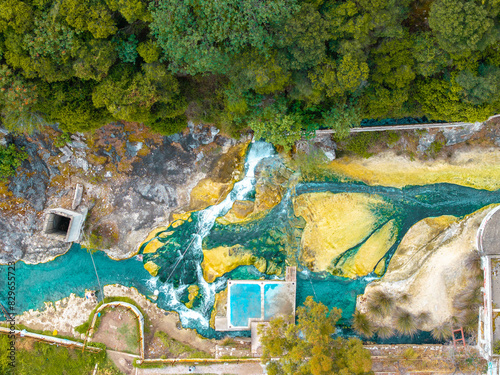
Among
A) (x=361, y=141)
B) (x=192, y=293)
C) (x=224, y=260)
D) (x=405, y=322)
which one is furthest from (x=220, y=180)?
(x=405, y=322)

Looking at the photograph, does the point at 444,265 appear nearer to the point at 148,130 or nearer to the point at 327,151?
the point at 327,151

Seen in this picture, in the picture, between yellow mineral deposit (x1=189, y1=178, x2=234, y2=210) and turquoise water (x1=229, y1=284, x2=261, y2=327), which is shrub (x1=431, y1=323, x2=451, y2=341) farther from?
yellow mineral deposit (x1=189, y1=178, x2=234, y2=210)

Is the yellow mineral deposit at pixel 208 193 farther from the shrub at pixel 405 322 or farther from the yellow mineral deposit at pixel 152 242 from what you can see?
the shrub at pixel 405 322

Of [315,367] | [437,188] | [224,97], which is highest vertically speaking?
[224,97]

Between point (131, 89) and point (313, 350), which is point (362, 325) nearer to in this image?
point (313, 350)

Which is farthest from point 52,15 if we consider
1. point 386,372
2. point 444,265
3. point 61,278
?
point 386,372

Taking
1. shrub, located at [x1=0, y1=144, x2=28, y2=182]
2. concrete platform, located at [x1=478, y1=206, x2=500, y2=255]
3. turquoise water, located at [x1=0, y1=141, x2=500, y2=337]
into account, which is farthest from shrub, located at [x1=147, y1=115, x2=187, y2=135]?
concrete platform, located at [x1=478, y1=206, x2=500, y2=255]
